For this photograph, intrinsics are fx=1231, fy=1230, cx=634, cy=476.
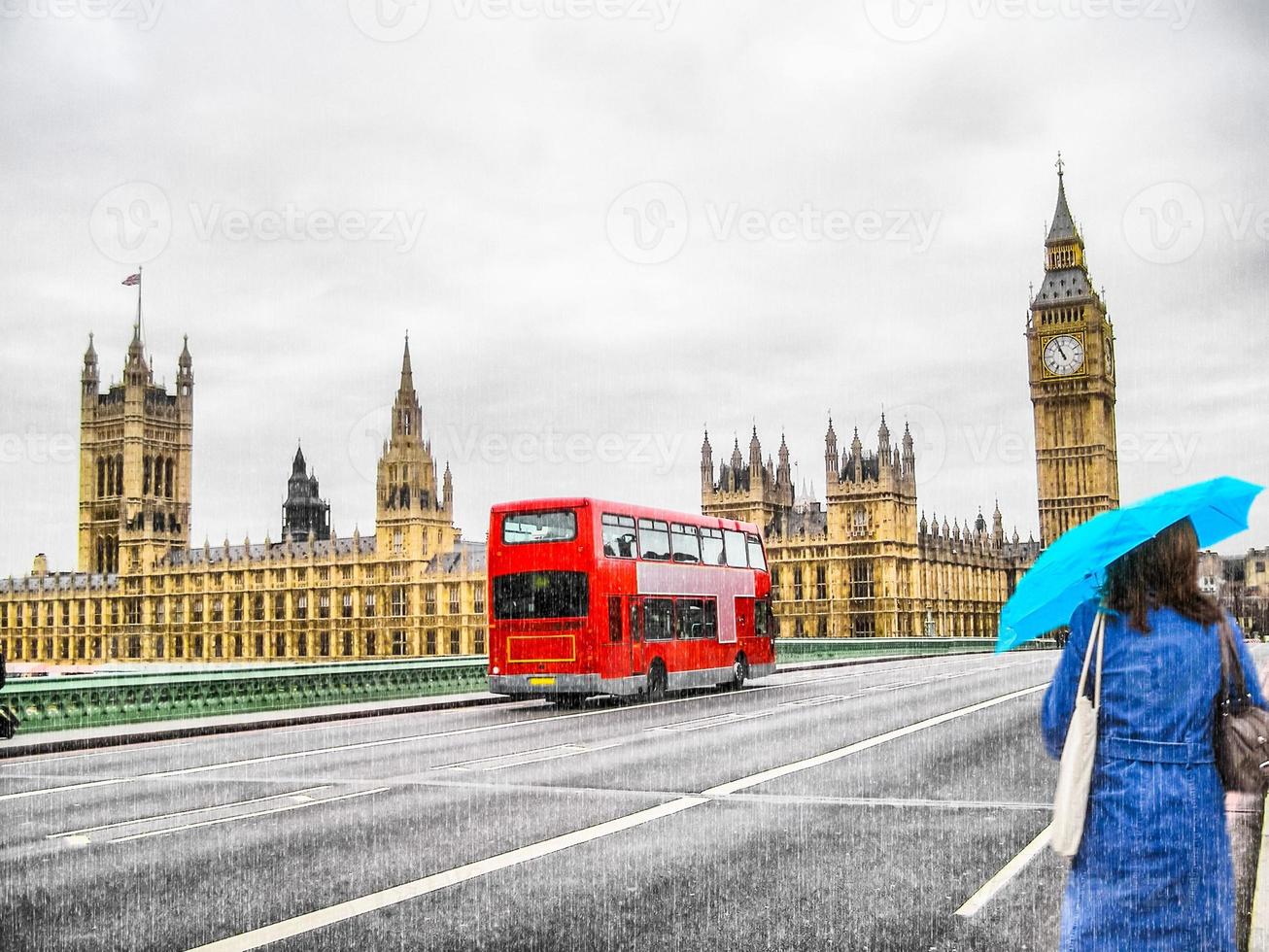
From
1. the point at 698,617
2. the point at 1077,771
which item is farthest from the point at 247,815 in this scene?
the point at 698,617

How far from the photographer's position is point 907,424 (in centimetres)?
10069

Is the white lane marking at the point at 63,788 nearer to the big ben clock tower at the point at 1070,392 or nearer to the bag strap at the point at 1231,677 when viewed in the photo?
the bag strap at the point at 1231,677

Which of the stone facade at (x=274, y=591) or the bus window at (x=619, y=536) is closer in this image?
the bus window at (x=619, y=536)

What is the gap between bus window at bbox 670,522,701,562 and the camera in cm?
2680

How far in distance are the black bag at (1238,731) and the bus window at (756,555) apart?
2719 centimetres

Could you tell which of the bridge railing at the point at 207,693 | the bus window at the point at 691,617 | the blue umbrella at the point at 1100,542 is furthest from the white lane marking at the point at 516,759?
the blue umbrella at the point at 1100,542

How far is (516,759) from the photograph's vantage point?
1522cm

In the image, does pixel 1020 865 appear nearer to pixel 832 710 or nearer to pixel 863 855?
pixel 863 855

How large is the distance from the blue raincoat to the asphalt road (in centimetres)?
307

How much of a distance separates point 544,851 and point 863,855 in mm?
2303

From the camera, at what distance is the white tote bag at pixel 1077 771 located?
3.72 meters

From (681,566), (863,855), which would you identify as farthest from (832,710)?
(863,855)

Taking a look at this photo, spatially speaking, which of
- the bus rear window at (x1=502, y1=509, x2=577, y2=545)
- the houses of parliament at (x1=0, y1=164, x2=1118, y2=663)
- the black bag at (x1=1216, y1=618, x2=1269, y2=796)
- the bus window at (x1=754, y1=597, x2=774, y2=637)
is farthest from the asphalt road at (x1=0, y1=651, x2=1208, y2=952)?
the houses of parliament at (x1=0, y1=164, x2=1118, y2=663)

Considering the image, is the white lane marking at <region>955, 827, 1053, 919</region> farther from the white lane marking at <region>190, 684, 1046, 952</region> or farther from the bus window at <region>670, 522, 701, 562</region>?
the bus window at <region>670, 522, 701, 562</region>
